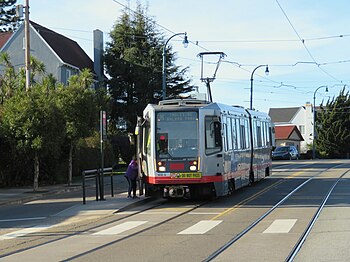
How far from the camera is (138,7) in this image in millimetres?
59875

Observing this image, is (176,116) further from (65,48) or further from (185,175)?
(65,48)

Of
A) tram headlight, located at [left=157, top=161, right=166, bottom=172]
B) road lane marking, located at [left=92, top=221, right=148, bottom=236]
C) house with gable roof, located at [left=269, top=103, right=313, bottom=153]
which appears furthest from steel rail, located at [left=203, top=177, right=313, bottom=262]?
house with gable roof, located at [left=269, top=103, right=313, bottom=153]

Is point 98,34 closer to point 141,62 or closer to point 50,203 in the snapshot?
point 141,62

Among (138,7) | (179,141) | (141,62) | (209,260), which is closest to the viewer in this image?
(209,260)

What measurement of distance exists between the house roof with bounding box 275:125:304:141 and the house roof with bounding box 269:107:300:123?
10.9m

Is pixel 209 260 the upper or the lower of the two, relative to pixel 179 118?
lower

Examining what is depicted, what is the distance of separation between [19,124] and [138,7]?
126ft

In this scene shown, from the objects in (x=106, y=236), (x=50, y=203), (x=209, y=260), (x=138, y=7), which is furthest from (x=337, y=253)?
(x=138, y=7)

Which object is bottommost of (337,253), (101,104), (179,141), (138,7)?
(337,253)

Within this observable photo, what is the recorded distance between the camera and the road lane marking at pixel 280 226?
40.1 feet

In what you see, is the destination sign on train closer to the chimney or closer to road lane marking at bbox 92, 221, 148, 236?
road lane marking at bbox 92, 221, 148, 236

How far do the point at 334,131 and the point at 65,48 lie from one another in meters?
41.3

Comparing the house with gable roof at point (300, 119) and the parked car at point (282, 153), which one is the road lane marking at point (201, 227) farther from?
the house with gable roof at point (300, 119)

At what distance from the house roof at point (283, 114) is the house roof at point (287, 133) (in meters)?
10.9
